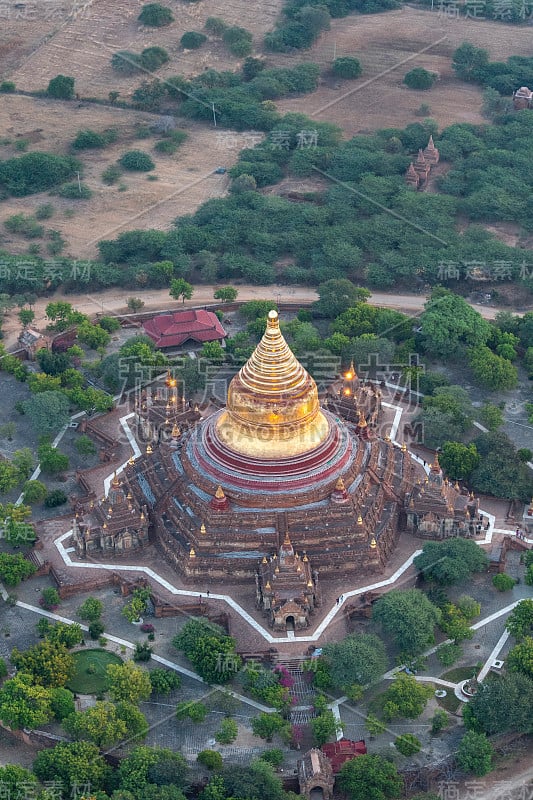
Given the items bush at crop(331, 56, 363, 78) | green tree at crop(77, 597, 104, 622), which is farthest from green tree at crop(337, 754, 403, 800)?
bush at crop(331, 56, 363, 78)

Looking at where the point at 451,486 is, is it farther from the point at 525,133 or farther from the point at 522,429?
the point at 525,133

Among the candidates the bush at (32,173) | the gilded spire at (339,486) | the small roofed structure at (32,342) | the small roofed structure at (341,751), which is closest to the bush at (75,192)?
the bush at (32,173)

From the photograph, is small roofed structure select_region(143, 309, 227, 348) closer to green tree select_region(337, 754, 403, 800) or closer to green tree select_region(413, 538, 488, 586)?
green tree select_region(413, 538, 488, 586)

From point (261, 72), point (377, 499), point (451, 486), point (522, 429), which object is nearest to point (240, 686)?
point (377, 499)

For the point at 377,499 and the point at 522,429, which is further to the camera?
the point at 522,429

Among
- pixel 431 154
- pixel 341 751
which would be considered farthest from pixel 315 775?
pixel 431 154

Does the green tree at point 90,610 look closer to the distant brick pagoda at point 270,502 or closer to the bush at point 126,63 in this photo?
the distant brick pagoda at point 270,502
